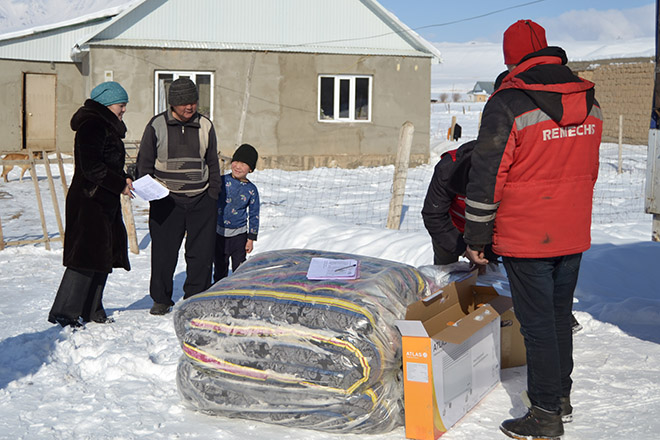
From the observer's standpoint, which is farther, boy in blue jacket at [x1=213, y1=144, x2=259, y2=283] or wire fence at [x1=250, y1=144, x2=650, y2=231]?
wire fence at [x1=250, y1=144, x2=650, y2=231]

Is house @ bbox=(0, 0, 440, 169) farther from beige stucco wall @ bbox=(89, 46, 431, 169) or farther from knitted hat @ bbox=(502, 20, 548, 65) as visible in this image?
knitted hat @ bbox=(502, 20, 548, 65)

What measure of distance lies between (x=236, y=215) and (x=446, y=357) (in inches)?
118

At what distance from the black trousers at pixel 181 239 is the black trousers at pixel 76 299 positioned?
0.46 metres

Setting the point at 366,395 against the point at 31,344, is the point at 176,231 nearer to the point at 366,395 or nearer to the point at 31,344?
the point at 31,344

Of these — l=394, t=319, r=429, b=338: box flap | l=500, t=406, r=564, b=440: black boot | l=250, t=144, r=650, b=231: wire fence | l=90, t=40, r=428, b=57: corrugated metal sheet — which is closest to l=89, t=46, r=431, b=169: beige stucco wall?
l=90, t=40, r=428, b=57: corrugated metal sheet

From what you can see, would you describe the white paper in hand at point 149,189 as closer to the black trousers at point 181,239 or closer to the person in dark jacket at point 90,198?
the person in dark jacket at point 90,198

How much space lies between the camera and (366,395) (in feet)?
11.1

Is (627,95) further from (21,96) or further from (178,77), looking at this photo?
(21,96)

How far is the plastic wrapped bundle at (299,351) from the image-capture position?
3.38 m

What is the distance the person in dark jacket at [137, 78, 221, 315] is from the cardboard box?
7.56ft

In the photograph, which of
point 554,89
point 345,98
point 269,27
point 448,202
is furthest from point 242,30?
point 554,89

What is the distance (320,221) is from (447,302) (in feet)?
14.0

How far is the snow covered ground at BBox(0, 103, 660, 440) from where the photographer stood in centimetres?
349

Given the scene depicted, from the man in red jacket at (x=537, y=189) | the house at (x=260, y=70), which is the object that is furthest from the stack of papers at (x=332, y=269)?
the house at (x=260, y=70)
